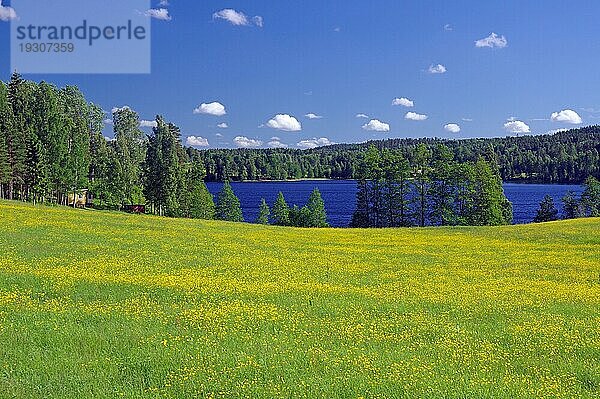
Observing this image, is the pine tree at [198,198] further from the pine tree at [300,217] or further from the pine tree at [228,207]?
the pine tree at [300,217]

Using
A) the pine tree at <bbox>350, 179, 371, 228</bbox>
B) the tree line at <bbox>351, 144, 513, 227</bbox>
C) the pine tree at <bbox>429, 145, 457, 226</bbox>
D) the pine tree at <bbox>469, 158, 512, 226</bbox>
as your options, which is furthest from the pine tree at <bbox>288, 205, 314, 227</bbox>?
the pine tree at <bbox>469, 158, 512, 226</bbox>

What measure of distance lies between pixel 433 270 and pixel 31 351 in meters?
18.5

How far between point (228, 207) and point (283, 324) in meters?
86.3

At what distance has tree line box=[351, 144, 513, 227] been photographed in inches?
3233

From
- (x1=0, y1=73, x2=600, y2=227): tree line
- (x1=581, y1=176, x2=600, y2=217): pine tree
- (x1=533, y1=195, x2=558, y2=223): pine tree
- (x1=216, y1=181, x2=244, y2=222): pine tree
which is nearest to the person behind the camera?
(x1=0, y1=73, x2=600, y2=227): tree line

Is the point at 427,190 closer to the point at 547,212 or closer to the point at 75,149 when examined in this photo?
the point at 547,212

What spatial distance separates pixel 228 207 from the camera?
100125 millimetres

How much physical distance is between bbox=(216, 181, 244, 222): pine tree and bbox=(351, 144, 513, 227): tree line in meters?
23.7

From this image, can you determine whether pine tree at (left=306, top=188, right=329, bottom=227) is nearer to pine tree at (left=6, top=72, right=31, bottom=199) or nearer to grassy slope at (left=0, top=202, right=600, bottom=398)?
pine tree at (left=6, top=72, right=31, bottom=199)

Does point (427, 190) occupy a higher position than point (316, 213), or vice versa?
point (427, 190)

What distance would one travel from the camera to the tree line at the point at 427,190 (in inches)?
3233

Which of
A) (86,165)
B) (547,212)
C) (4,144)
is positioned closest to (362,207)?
(547,212)

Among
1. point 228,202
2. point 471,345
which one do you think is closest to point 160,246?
point 471,345

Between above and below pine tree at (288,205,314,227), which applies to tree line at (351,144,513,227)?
above
